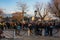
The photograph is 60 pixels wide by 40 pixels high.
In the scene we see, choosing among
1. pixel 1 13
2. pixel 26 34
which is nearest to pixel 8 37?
pixel 26 34

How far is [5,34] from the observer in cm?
1587

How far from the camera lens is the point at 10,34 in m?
15.4

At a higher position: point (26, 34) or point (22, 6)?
point (22, 6)

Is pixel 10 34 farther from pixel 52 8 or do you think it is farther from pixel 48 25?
pixel 52 8

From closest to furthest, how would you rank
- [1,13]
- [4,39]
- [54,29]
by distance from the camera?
[4,39] < [54,29] < [1,13]

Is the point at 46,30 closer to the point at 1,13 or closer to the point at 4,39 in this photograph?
the point at 4,39

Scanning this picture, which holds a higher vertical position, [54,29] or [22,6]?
[22,6]

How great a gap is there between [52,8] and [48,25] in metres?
18.3

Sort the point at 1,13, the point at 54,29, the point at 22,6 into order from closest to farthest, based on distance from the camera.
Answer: the point at 54,29 < the point at 22,6 < the point at 1,13

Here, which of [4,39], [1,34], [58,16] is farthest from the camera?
[58,16]

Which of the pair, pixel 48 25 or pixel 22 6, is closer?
pixel 48 25

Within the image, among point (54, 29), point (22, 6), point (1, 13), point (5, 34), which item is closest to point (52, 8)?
point (22, 6)

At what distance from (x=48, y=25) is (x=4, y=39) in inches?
228

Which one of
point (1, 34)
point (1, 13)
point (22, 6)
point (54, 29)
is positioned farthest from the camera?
point (1, 13)
